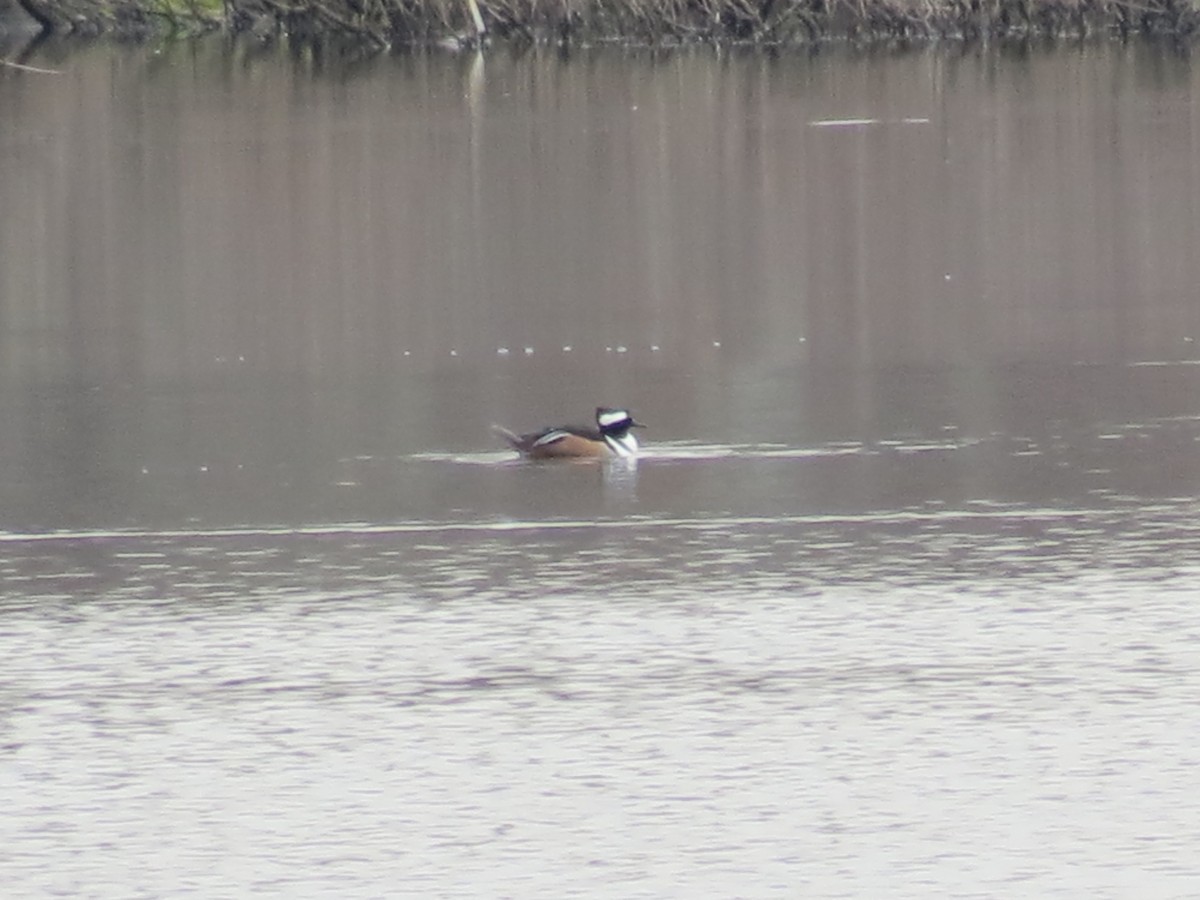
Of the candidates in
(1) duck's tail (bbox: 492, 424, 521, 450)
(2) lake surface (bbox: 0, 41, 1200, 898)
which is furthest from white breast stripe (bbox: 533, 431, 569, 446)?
(2) lake surface (bbox: 0, 41, 1200, 898)

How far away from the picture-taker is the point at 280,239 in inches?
738

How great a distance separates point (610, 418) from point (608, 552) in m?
1.72

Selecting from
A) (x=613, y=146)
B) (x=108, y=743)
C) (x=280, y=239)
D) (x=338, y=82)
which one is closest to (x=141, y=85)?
(x=338, y=82)

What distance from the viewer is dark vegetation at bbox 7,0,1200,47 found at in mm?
43906

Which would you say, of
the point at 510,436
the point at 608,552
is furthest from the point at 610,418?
the point at 608,552

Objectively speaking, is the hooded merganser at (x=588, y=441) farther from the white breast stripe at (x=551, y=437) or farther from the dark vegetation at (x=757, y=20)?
the dark vegetation at (x=757, y=20)

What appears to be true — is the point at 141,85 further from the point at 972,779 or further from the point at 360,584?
the point at 972,779

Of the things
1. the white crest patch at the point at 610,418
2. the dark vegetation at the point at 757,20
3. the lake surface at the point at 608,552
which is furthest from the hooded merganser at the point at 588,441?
the dark vegetation at the point at 757,20

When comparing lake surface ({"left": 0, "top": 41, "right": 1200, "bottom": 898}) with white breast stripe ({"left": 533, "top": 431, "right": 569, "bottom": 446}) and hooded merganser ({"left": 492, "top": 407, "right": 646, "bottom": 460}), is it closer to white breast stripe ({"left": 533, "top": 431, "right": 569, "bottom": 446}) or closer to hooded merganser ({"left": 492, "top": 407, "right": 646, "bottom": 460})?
hooded merganser ({"left": 492, "top": 407, "right": 646, "bottom": 460})

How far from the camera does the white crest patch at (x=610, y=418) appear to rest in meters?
10.1

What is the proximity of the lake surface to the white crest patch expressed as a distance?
17cm

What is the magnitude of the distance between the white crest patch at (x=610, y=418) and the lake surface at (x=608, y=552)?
174 millimetres

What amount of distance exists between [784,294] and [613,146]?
34.5ft

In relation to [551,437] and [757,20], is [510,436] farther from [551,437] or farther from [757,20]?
[757,20]
